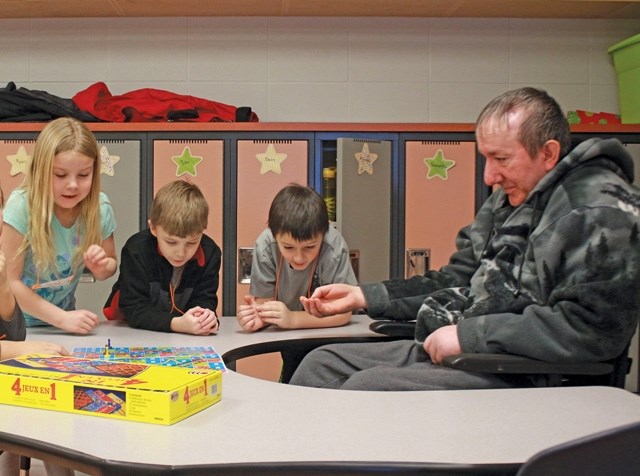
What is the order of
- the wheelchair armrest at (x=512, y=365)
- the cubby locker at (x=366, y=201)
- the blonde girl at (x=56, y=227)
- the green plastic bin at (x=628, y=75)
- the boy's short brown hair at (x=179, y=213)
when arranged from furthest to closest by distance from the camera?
1. the green plastic bin at (x=628, y=75)
2. the cubby locker at (x=366, y=201)
3. the boy's short brown hair at (x=179, y=213)
4. the blonde girl at (x=56, y=227)
5. the wheelchair armrest at (x=512, y=365)

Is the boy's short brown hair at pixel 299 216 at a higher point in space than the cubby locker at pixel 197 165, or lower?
lower

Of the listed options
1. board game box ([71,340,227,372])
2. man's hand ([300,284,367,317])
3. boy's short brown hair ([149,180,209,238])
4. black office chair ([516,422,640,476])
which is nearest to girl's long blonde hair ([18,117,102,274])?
boy's short brown hair ([149,180,209,238])

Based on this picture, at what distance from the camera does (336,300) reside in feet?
6.56

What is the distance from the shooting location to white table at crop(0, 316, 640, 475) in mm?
1019

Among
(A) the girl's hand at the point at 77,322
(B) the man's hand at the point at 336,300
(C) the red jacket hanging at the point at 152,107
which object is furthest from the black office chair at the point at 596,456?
(C) the red jacket hanging at the point at 152,107

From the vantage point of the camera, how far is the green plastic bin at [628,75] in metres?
3.87

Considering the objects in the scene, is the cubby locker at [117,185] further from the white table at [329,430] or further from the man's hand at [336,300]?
the white table at [329,430]

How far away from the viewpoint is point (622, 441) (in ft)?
2.72

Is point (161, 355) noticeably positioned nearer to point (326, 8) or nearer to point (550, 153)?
point (550, 153)

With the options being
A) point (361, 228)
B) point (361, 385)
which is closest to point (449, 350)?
point (361, 385)

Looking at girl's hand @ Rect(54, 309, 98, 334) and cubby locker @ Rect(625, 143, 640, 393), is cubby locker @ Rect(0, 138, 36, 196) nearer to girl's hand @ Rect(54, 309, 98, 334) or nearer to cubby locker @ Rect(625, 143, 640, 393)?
girl's hand @ Rect(54, 309, 98, 334)

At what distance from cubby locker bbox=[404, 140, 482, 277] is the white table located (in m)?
2.25

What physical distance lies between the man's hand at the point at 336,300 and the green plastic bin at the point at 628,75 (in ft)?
8.26

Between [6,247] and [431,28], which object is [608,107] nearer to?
[431,28]
